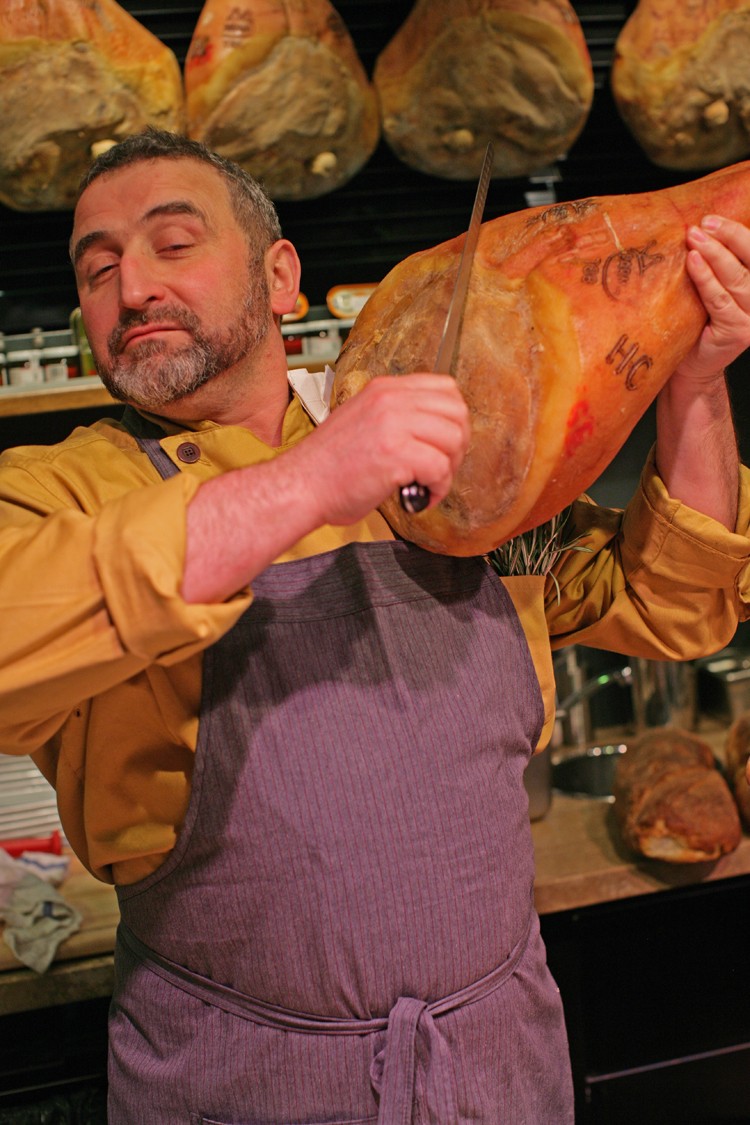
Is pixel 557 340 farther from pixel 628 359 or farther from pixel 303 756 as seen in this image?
pixel 303 756

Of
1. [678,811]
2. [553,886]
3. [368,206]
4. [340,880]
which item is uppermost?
[368,206]

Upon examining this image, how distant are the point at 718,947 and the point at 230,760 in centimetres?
145

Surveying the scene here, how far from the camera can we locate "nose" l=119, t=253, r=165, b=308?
1.35 m

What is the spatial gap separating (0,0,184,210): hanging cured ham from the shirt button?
1001mm

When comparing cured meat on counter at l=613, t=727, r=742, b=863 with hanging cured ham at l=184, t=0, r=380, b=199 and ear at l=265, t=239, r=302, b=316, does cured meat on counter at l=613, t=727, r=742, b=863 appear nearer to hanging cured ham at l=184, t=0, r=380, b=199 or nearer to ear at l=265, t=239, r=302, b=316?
ear at l=265, t=239, r=302, b=316

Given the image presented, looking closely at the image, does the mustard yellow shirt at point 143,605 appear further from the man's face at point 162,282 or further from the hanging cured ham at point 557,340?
the hanging cured ham at point 557,340

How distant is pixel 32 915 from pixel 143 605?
131 centimetres

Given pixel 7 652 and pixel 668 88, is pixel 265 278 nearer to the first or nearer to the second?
pixel 7 652

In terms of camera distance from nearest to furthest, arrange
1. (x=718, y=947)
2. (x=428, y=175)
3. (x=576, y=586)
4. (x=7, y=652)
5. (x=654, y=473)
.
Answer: (x=7, y=652), (x=654, y=473), (x=576, y=586), (x=718, y=947), (x=428, y=175)

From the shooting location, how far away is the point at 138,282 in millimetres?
1355

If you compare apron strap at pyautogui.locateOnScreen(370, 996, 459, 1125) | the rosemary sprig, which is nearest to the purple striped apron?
apron strap at pyautogui.locateOnScreen(370, 996, 459, 1125)

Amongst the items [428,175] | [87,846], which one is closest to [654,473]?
[87,846]

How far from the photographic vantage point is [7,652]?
906mm

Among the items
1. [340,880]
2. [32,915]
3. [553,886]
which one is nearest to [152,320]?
[340,880]
